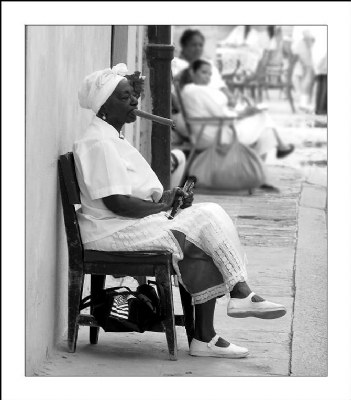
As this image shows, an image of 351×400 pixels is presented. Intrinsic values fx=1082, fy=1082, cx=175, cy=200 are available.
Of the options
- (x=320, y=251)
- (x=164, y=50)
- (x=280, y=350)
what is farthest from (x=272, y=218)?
(x=280, y=350)

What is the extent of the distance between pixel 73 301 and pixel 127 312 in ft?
0.78

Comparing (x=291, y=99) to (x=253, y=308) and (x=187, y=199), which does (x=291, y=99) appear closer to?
(x=187, y=199)

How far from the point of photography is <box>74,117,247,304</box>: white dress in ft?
14.2

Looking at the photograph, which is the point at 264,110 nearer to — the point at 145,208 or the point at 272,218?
the point at 272,218

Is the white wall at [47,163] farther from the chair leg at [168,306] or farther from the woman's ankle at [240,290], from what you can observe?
the woman's ankle at [240,290]

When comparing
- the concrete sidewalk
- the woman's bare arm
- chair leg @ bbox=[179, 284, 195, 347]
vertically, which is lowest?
the concrete sidewalk

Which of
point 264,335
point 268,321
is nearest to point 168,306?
point 264,335

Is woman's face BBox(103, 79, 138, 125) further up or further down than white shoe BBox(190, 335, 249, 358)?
further up

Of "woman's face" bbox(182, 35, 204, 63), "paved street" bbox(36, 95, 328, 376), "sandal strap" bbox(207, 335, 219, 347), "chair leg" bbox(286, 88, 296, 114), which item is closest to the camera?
"paved street" bbox(36, 95, 328, 376)

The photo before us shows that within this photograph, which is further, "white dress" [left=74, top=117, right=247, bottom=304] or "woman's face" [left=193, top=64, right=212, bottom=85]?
"woman's face" [left=193, top=64, right=212, bottom=85]

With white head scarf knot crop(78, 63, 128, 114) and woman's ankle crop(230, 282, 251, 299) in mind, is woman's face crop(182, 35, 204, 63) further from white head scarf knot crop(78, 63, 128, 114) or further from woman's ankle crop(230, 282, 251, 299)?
woman's ankle crop(230, 282, 251, 299)

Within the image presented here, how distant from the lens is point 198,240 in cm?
441

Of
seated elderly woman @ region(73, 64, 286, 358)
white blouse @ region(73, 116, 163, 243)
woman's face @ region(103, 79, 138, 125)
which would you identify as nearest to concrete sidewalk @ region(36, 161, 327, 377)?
seated elderly woman @ region(73, 64, 286, 358)

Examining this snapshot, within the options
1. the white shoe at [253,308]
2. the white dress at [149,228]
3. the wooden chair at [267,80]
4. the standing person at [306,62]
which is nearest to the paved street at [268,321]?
the white shoe at [253,308]
